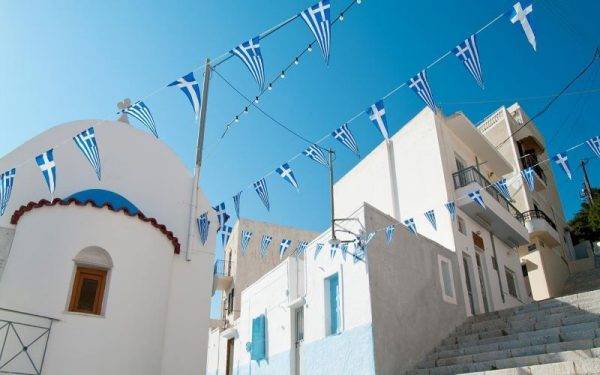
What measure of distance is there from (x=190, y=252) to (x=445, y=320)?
27.1ft

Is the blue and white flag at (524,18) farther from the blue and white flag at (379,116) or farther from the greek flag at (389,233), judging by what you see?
the greek flag at (389,233)

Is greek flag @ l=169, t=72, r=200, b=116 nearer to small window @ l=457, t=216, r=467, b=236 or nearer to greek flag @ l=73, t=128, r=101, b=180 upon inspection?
greek flag @ l=73, t=128, r=101, b=180

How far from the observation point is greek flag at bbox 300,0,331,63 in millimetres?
7520

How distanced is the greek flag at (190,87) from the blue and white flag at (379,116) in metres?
3.60

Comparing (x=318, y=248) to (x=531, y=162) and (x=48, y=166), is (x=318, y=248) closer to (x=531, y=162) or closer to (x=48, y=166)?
(x=48, y=166)

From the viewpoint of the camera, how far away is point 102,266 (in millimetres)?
9844

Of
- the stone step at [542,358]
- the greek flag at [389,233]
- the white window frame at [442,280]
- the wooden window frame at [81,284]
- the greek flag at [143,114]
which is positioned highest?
the greek flag at [143,114]

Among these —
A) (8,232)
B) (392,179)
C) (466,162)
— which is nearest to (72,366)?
(8,232)

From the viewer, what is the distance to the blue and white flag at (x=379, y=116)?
9817 mm

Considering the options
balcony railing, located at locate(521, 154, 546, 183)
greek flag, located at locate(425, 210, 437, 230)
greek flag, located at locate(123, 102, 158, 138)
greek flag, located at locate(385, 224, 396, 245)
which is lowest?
greek flag, located at locate(385, 224, 396, 245)

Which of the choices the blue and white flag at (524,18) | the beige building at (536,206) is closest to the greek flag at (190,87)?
the blue and white flag at (524,18)

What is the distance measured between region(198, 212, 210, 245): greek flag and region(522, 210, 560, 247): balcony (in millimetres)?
19942

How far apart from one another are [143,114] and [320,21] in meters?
4.24

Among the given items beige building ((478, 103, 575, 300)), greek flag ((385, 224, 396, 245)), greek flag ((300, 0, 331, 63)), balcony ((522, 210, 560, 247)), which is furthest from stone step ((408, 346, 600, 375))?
balcony ((522, 210, 560, 247))
